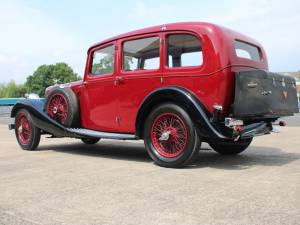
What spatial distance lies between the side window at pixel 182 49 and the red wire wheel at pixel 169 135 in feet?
2.82

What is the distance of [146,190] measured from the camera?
14.4 ft

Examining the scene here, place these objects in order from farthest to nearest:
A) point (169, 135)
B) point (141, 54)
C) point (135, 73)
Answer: point (141, 54), point (135, 73), point (169, 135)

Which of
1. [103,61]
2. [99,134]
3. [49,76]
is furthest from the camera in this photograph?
[49,76]

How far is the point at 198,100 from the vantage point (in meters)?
5.75

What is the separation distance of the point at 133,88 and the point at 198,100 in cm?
132

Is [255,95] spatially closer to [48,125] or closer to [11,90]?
[48,125]

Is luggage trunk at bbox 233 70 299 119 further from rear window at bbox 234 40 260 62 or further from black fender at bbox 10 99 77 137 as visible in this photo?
black fender at bbox 10 99 77 137

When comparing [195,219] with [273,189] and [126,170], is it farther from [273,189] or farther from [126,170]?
[126,170]

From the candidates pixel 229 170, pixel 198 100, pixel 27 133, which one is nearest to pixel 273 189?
pixel 229 170

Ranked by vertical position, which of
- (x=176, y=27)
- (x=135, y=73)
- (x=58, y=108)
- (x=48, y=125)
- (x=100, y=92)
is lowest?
(x=48, y=125)

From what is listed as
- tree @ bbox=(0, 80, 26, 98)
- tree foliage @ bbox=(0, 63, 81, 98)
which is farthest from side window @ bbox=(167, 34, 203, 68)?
tree @ bbox=(0, 80, 26, 98)

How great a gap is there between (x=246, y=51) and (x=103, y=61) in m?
2.58

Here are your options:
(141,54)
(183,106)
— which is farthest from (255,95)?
(141,54)

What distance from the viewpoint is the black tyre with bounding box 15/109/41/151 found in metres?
8.14
